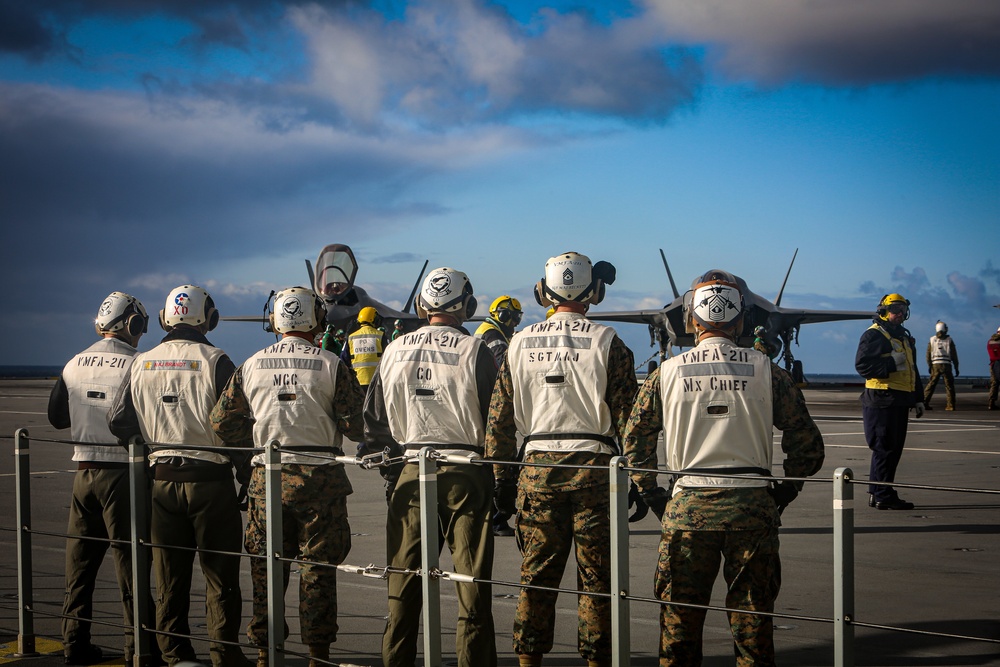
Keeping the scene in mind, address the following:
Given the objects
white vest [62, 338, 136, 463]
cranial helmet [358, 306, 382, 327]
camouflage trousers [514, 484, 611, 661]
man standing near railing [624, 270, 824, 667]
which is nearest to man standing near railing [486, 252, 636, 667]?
camouflage trousers [514, 484, 611, 661]

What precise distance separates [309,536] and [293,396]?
78 cm

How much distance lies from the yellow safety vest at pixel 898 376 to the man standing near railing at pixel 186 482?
766 cm

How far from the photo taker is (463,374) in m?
5.76

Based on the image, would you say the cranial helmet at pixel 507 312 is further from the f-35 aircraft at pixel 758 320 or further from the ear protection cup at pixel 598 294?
the f-35 aircraft at pixel 758 320

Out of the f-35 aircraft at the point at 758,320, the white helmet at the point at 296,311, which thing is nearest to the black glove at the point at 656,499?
the white helmet at the point at 296,311

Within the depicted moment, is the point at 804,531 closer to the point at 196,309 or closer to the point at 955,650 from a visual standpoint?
the point at 955,650

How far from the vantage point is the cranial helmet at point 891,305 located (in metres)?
11.6

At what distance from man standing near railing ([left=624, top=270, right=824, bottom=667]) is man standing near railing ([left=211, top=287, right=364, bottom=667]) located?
1861 mm

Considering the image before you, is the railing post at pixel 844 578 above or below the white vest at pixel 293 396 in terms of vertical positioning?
below

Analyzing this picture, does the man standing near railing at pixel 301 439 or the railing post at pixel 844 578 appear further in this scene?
the man standing near railing at pixel 301 439

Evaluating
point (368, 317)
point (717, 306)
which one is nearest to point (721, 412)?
point (717, 306)

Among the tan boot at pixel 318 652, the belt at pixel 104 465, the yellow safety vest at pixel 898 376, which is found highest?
the yellow safety vest at pixel 898 376

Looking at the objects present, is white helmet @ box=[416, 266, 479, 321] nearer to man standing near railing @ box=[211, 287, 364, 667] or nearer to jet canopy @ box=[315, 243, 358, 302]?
man standing near railing @ box=[211, 287, 364, 667]

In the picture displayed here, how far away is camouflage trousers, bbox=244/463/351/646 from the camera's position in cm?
557
